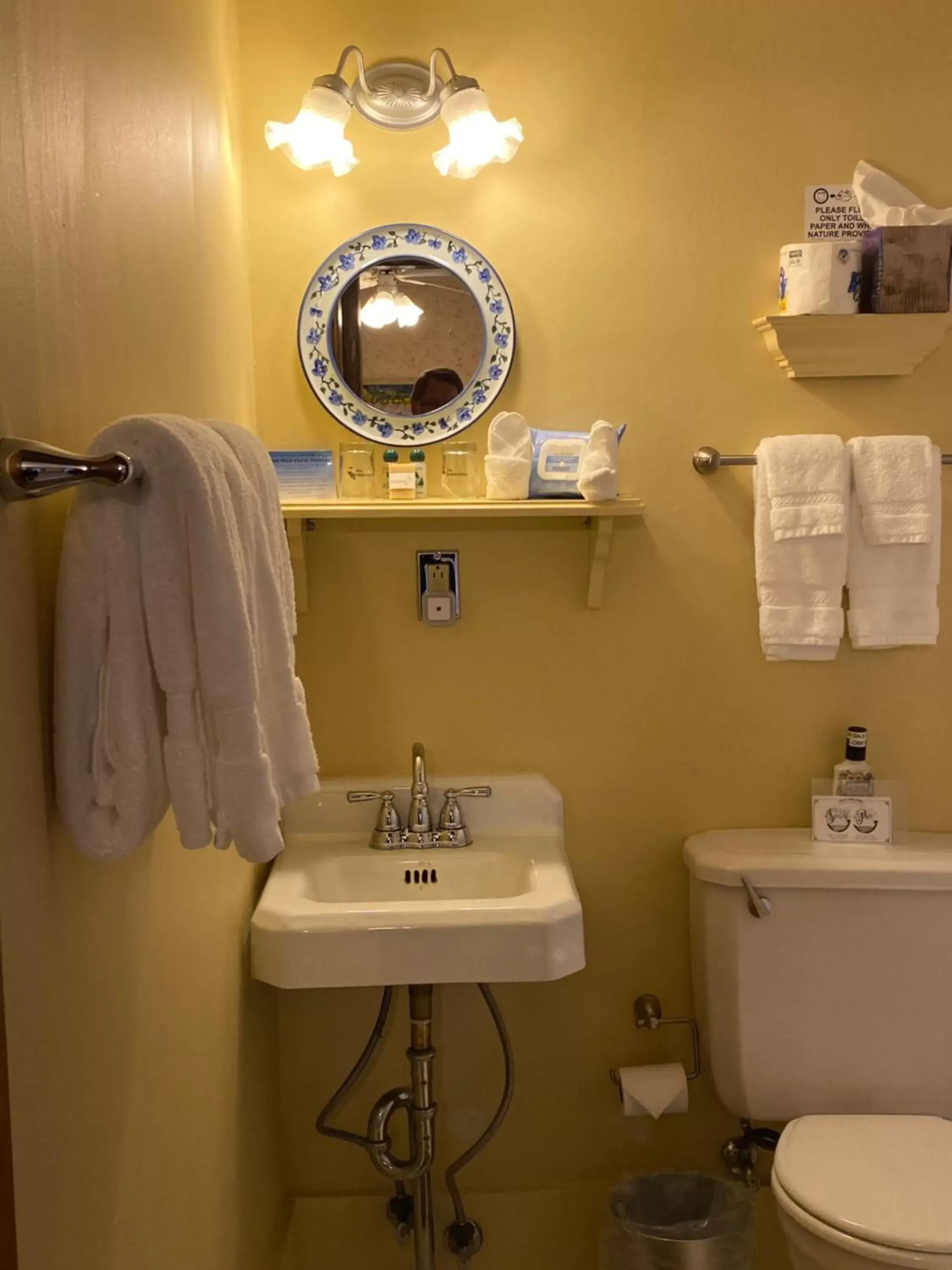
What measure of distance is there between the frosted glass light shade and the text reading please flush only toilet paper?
68 cm

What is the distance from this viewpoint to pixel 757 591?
5.99 feet

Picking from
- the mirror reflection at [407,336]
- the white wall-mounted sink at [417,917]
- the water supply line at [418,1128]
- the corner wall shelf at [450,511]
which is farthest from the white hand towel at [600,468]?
the water supply line at [418,1128]

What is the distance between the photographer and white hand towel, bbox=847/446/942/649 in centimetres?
177

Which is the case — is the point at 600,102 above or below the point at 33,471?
above

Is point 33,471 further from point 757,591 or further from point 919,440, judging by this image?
point 919,440

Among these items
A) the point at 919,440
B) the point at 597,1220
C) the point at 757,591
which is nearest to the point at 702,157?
the point at 919,440

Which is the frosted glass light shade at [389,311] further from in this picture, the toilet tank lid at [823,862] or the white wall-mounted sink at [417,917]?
the toilet tank lid at [823,862]

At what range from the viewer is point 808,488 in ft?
5.75

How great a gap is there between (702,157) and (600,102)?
19 cm

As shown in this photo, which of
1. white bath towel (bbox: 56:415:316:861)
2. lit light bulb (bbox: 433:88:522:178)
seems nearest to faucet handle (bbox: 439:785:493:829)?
white bath towel (bbox: 56:415:316:861)

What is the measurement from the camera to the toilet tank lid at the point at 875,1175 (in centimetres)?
140

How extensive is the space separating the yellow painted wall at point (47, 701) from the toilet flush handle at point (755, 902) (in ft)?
2.64

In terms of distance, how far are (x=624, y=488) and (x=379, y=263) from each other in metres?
0.56

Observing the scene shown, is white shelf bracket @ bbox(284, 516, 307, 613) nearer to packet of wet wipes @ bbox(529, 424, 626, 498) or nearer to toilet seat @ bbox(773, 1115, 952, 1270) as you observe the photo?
packet of wet wipes @ bbox(529, 424, 626, 498)
